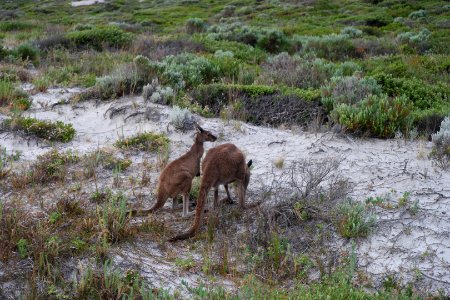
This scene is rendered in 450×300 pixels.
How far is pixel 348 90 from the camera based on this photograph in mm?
10352

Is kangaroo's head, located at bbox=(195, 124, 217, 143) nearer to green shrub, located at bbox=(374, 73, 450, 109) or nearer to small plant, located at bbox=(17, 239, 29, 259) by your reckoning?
small plant, located at bbox=(17, 239, 29, 259)

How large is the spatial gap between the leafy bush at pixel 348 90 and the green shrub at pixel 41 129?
16.0 ft

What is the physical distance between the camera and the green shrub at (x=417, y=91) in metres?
10.7

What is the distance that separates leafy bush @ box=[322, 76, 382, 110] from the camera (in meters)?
10.0

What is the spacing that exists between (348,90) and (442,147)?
2.88 m

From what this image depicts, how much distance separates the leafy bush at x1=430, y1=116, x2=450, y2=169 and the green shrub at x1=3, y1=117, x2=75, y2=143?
240 inches

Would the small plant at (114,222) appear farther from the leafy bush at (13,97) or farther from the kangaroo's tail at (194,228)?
the leafy bush at (13,97)

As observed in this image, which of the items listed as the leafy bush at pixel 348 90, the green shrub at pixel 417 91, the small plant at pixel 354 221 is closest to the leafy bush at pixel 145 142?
the leafy bush at pixel 348 90

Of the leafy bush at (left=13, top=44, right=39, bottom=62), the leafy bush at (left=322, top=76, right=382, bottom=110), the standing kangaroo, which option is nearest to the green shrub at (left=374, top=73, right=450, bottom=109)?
the leafy bush at (left=322, top=76, right=382, bottom=110)

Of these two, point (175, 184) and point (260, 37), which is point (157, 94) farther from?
point (260, 37)

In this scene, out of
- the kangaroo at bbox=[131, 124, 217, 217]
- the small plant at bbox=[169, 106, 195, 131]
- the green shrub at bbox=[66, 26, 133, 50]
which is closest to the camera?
the kangaroo at bbox=[131, 124, 217, 217]

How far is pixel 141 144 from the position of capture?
885 centimetres

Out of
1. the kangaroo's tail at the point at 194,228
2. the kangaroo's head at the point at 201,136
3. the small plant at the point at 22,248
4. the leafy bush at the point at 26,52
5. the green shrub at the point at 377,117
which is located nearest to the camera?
the small plant at the point at 22,248

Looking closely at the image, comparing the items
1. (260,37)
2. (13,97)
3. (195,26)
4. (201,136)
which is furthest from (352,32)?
(201,136)
